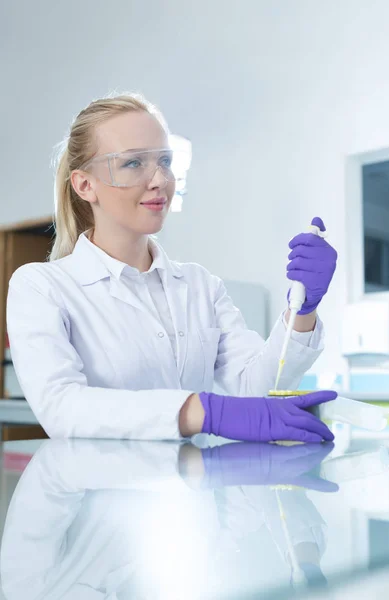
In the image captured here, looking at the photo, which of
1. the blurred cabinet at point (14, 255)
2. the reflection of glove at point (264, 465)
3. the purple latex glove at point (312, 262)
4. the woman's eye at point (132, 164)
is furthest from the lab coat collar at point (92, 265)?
the blurred cabinet at point (14, 255)

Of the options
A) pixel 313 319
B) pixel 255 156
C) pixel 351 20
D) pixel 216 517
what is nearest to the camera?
pixel 216 517

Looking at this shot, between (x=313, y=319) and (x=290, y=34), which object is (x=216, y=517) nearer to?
(x=313, y=319)

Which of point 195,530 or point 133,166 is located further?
point 133,166

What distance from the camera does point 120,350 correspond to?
5.51 feet

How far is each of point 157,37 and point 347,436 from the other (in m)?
3.76

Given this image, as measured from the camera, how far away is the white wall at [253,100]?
3564 millimetres

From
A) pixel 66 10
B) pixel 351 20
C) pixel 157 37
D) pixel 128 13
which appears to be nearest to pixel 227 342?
pixel 351 20

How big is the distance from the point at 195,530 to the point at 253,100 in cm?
375

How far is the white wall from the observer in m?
3.56

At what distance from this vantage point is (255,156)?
395 centimetres

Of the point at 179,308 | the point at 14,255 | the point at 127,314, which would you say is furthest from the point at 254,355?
the point at 14,255

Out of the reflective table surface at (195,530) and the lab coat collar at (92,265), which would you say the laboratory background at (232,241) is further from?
the lab coat collar at (92,265)

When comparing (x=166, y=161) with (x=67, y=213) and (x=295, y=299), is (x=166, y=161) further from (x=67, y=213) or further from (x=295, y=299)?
(x=295, y=299)

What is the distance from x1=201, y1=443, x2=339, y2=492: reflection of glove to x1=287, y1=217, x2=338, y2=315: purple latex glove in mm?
491
